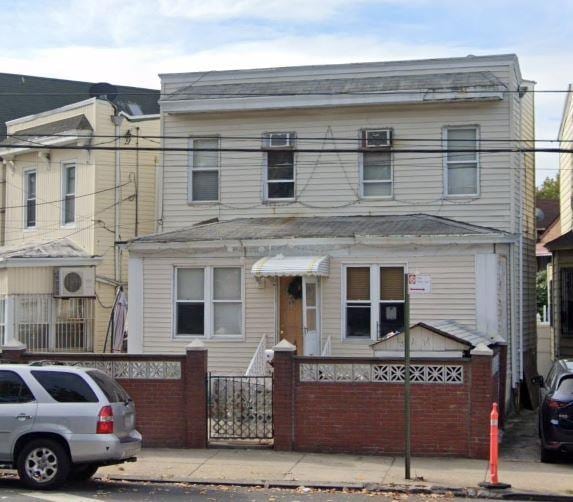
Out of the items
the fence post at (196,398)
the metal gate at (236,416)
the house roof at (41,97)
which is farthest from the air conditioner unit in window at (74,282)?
the fence post at (196,398)

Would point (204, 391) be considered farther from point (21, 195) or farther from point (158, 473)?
point (21, 195)

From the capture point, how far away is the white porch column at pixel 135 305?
2070 centimetres

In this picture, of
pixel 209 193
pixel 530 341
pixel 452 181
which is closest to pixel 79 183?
pixel 209 193

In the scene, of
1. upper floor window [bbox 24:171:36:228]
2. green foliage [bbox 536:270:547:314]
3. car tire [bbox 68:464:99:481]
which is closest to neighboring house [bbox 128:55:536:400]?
upper floor window [bbox 24:171:36:228]

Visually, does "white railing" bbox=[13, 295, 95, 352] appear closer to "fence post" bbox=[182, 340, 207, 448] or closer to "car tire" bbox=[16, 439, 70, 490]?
"fence post" bbox=[182, 340, 207, 448]

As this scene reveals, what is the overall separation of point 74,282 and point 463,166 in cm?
1039

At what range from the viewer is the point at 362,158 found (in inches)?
850

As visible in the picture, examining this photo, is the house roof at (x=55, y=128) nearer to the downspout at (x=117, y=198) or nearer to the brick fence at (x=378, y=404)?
the downspout at (x=117, y=198)

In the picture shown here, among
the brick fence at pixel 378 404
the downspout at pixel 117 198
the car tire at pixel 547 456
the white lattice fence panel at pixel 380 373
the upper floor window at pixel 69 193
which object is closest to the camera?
the car tire at pixel 547 456

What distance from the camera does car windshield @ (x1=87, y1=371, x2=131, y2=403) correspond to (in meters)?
12.4

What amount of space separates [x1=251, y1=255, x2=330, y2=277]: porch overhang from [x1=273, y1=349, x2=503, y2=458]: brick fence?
160 inches

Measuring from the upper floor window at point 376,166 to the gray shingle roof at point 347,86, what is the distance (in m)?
1.05

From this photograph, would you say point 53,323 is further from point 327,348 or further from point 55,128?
point 327,348

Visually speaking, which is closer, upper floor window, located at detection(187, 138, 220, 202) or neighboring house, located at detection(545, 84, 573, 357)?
upper floor window, located at detection(187, 138, 220, 202)
